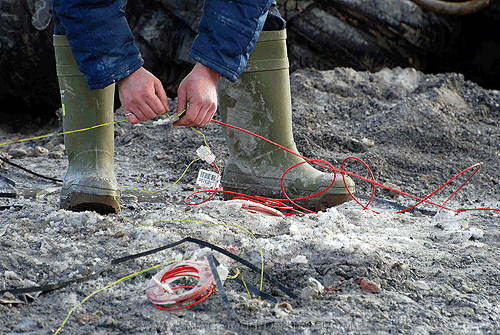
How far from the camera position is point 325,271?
124 cm

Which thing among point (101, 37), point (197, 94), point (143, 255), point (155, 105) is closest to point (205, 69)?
point (197, 94)

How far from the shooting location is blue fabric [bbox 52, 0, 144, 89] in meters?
1.32

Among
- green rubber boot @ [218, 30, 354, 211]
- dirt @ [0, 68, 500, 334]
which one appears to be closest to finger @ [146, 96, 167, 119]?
dirt @ [0, 68, 500, 334]

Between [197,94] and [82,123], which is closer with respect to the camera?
[197,94]

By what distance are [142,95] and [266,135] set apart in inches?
32.5

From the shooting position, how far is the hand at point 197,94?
1372 millimetres

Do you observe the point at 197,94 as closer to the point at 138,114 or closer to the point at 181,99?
the point at 181,99

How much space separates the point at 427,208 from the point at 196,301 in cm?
146

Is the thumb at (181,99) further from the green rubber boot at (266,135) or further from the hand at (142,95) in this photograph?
the green rubber boot at (266,135)

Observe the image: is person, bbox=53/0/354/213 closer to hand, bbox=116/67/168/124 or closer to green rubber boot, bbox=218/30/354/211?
hand, bbox=116/67/168/124

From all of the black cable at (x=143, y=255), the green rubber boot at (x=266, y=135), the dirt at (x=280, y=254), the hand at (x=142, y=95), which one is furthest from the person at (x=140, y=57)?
the green rubber boot at (x=266, y=135)

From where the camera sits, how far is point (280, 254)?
1.33 meters

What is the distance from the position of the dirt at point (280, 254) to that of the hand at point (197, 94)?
27 centimetres

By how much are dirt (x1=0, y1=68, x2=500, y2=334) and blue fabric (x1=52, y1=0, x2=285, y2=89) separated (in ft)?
1.04
